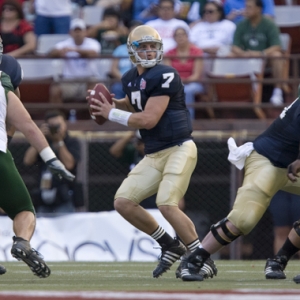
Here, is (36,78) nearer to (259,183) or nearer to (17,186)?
(17,186)

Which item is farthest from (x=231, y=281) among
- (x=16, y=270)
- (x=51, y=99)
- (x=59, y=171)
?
(x=51, y=99)

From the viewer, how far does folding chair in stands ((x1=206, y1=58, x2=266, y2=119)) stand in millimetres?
10703

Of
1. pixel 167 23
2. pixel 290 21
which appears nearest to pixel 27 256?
pixel 167 23

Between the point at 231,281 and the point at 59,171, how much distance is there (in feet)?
4.56

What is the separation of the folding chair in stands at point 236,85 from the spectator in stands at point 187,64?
0.22m

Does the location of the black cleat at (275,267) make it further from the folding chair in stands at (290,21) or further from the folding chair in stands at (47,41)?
the folding chair in stands at (47,41)

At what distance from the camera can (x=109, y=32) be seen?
11.6 m

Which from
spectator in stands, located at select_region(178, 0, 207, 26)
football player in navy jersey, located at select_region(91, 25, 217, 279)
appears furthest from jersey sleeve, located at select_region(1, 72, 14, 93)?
spectator in stands, located at select_region(178, 0, 207, 26)

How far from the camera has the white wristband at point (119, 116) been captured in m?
6.31

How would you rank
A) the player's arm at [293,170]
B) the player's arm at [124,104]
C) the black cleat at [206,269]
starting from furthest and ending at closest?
the player's arm at [124,104], the black cleat at [206,269], the player's arm at [293,170]

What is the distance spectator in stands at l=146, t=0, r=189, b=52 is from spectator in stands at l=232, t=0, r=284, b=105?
2.60 ft

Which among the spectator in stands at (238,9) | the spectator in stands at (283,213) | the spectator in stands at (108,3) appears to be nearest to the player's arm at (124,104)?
the spectator in stands at (283,213)

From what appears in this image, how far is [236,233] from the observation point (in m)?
5.72

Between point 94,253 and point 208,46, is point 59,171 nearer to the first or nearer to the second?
point 94,253
